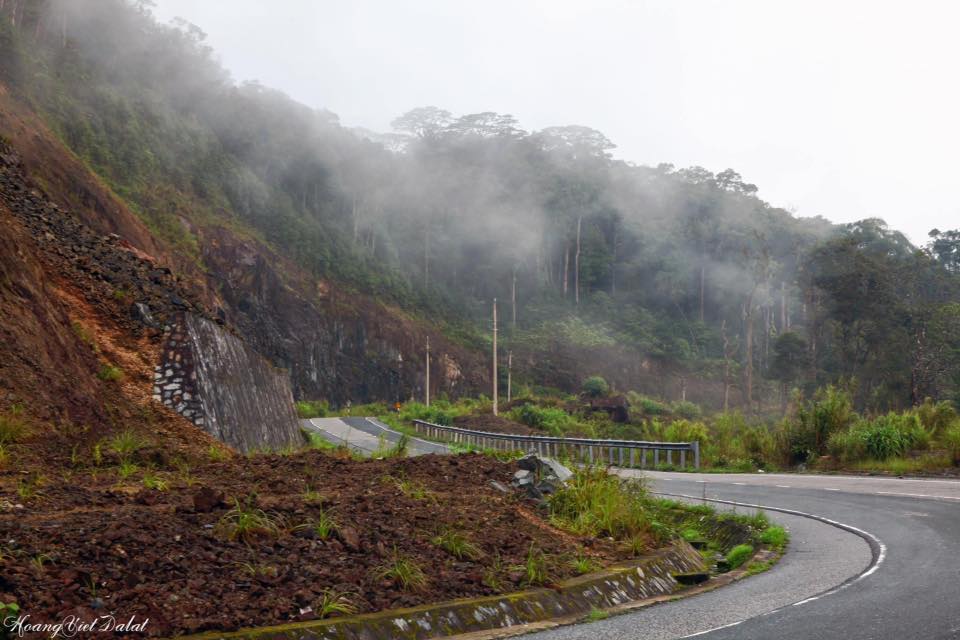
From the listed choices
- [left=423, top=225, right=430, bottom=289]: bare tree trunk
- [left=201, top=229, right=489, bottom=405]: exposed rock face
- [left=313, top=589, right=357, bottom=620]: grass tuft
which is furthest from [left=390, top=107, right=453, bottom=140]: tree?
[left=313, top=589, right=357, bottom=620]: grass tuft

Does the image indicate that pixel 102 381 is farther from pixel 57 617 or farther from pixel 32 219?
pixel 57 617

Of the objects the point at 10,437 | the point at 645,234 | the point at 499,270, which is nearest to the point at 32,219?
the point at 10,437

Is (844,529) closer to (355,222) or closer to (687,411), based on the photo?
(687,411)

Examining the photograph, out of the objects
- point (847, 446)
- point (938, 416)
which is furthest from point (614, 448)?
point (938, 416)

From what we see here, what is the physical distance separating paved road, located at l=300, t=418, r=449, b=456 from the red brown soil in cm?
2422

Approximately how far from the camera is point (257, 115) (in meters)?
90.1

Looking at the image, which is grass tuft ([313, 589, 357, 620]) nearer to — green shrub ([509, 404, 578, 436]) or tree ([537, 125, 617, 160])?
green shrub ([509, 404, 578, 436])

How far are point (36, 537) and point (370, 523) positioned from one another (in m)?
2.75

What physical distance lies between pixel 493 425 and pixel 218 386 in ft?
90.5

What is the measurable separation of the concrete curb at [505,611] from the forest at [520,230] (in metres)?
41.4

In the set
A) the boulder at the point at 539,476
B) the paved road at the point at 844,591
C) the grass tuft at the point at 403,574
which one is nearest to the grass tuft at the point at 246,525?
the grass tuft at the point at 403,574

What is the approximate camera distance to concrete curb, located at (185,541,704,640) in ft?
18.0

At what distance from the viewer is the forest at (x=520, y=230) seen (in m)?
54.7

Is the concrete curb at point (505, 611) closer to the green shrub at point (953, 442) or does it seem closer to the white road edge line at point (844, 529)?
the white road edge line at point (844, 529)
